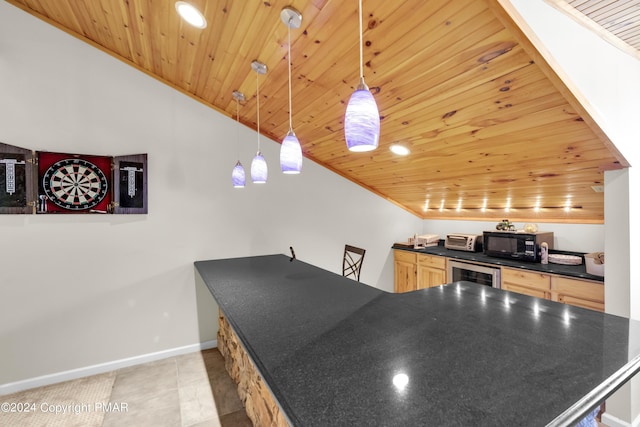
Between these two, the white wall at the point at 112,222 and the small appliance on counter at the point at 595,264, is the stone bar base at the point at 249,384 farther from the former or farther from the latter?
the small appliance on counter at the point at 595,264

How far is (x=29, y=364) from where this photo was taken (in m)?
2.29

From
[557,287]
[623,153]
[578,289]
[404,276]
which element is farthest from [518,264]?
[404,276]

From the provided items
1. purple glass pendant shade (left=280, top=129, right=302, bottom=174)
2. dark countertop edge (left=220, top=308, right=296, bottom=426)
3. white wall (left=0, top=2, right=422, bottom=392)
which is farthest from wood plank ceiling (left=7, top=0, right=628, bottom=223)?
dark countertop edge (left=220, top=308, right=296, bottom=426)

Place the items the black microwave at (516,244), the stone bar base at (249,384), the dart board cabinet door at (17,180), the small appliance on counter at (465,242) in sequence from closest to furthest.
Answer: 1. the stone bar base at (249,384)
2. the dart board cabinet door at (17,180)
3. the black microwave at (516,244)
4. the small appliance on counter at (465,242)

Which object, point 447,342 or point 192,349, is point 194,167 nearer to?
point 192,349

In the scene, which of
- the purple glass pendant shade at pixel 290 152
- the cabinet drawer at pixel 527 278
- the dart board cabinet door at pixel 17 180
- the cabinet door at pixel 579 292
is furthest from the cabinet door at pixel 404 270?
the dart board cabinet door at pixel 17 180

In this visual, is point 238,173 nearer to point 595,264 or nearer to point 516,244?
point 516,244

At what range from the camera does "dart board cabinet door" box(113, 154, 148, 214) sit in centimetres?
254

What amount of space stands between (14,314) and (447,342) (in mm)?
3199

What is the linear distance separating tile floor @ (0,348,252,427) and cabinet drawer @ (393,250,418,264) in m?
2.69

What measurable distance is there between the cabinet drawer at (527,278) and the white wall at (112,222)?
2418 millimetres

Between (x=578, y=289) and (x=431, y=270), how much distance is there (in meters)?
1.47

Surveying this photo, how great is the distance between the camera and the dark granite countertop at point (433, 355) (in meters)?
0.69

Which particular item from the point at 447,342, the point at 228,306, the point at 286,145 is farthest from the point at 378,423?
the point at 286,145
